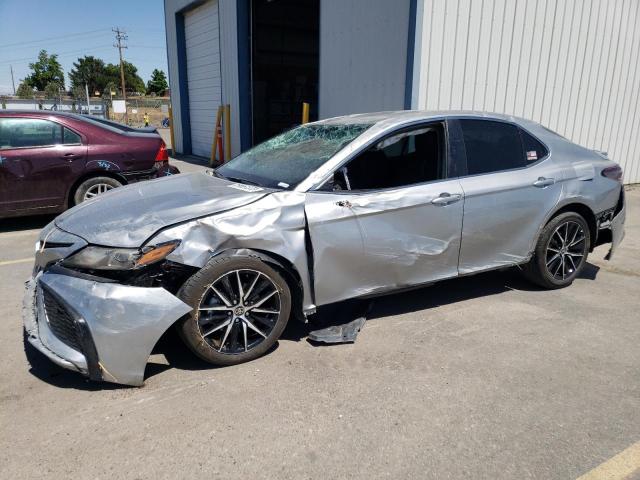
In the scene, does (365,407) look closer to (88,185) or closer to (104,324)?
(104,324)

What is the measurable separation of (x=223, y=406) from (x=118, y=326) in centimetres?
72

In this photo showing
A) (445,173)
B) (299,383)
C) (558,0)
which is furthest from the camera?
(558,0)

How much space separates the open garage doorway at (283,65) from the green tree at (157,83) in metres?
87.2

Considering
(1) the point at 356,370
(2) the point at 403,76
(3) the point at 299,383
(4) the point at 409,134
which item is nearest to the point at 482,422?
(1) the point at 356,370

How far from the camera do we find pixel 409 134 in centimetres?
385

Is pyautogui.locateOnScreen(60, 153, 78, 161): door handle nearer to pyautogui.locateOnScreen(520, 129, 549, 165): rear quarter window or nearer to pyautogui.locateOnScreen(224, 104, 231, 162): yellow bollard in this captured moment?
pyautogui.locateOnScreen(520, 129, 549, 165): rear quarter window

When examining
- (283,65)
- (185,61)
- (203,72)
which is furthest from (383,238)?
(283,65)

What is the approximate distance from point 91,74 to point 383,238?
11668cm

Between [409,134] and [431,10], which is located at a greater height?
[431,10]

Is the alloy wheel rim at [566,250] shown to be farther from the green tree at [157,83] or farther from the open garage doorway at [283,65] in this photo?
the green tree at [157,83]

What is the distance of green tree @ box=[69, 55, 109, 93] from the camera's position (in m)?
104

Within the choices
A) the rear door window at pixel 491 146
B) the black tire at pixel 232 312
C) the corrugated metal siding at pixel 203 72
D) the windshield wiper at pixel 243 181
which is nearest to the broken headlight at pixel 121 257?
the black tire at pixel 232 312

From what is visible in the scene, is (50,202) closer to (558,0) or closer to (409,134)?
(409,134)

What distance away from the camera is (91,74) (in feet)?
341
